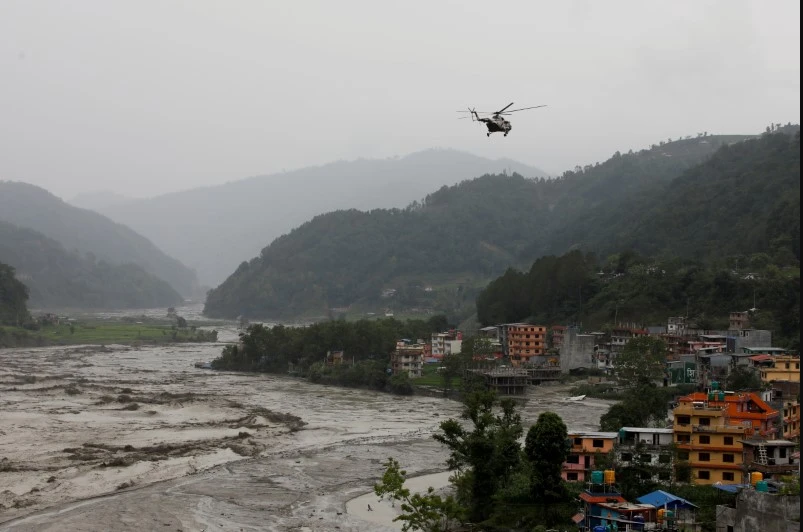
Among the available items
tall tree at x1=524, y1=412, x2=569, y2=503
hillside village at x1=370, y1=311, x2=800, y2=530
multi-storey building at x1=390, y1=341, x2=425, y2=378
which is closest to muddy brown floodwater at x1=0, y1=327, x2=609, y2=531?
multi-storey building at x1=390, y1=341, x2=425, y2=378

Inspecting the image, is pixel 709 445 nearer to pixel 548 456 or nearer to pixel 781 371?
pixel 548 456

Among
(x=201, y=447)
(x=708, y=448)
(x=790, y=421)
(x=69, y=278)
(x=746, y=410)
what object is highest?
(x=69, y=278)

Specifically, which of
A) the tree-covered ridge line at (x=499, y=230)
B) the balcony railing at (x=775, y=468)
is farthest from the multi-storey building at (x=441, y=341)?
the balcony railing at (x=775, y=468)

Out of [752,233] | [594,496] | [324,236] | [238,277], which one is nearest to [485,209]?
[324,236]

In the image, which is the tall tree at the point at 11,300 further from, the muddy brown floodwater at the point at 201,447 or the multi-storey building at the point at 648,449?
the multi-storey building at the point at 648,449

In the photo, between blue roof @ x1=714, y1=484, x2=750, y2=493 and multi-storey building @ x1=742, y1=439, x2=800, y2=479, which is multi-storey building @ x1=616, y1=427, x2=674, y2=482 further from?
multi-storey building @ x1=742, y1=439, x2=800, y2=479

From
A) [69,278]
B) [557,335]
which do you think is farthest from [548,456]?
[69,278]
